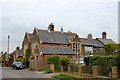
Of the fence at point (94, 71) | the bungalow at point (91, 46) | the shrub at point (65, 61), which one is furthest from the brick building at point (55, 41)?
the fence at point (94, 71)

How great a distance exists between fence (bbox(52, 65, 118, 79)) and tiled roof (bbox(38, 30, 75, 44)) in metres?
20.0

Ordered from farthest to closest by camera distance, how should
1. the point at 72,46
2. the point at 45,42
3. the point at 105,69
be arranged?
the point at 72,46, the point at 45,42, the point at 105,69

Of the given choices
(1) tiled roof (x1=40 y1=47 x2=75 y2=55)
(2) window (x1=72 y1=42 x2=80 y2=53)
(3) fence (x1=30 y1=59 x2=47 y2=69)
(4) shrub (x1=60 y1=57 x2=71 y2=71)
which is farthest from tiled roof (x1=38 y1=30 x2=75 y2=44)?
(4) shrub (x1=60 y1=57 x2=71 y2=71)

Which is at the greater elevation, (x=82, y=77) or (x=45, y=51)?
(x=45, y=51)

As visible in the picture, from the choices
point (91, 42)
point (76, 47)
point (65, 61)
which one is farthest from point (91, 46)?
point (65, 61)

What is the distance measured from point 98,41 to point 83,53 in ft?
26.6

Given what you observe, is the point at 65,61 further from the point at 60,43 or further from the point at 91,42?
the point at 91,42

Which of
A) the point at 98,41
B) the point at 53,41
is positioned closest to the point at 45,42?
the point at 53,41

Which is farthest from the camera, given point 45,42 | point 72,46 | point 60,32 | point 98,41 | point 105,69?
point 98,41

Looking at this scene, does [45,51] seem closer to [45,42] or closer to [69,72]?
[45,42]

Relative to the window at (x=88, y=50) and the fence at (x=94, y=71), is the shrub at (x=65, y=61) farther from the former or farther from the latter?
the window at (x=88, y=50)

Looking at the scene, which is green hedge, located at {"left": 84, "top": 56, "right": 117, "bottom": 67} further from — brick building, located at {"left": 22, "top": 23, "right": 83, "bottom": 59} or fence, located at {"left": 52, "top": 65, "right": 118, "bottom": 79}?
brick building, located at {"left": 22, "top": 23, "right": 83, "bottom": 59}

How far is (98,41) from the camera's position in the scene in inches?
1927

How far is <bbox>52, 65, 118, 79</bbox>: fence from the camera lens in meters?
13.5
